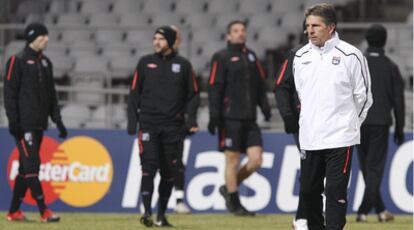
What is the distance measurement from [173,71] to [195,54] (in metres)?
7.65

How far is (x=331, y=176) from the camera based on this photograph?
9.87m

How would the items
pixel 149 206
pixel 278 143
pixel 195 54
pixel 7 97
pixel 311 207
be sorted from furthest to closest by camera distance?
pixel 195 54 < pixel 278 143 < pixel 7 97 < pixel 149 206 < pixel 311 207

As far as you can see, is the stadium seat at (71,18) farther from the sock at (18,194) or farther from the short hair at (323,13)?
the short hair at (323,13)

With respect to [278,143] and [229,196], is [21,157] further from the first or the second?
[278,143]

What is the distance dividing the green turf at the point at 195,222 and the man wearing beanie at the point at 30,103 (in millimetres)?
532

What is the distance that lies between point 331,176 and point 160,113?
12.2ft

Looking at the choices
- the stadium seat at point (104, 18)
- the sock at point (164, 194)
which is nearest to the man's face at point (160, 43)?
the sock at point (164, 194)

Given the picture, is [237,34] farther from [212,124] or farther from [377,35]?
[377,35]

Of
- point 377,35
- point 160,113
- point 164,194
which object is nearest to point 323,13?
point 160,113

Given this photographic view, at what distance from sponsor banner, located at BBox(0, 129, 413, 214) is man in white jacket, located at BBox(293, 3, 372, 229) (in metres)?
6.61

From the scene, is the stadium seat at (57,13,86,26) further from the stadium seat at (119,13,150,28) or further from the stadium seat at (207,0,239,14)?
the stadium seat at (207,0,239,14)

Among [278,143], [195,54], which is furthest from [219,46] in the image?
[278,143]

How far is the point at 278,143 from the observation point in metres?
16.7

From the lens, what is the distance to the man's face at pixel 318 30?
9.81 meters
